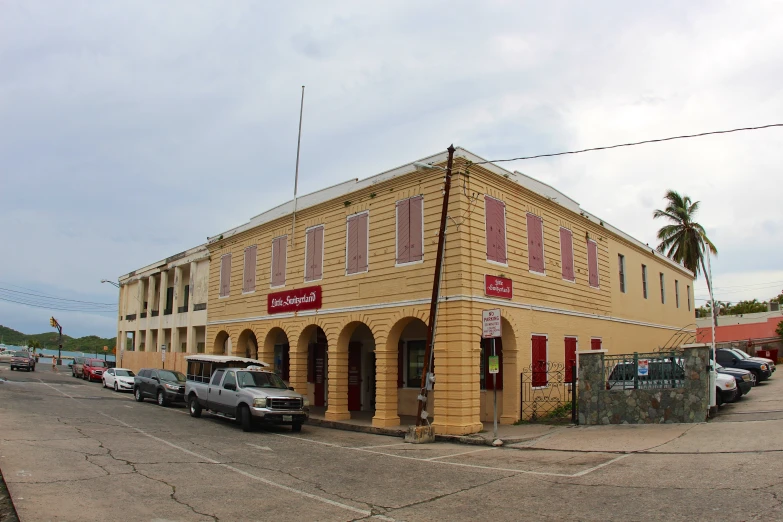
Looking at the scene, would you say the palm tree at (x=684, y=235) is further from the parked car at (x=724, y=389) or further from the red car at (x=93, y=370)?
the red car at (x=93, y=370)

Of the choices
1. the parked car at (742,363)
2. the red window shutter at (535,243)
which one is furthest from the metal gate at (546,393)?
the parked car at (742,363)

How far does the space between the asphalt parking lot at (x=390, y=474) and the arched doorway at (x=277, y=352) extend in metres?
8.29

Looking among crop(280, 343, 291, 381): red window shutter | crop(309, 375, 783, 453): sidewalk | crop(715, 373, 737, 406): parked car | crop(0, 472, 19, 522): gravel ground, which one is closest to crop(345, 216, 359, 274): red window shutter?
crop(309, 375, 783, 453): sidewalk

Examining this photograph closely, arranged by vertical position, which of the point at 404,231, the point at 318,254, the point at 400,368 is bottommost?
the point at 400,368

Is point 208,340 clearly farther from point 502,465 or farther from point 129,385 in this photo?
point 502,465

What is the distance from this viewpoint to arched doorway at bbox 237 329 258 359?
27484 millimetres

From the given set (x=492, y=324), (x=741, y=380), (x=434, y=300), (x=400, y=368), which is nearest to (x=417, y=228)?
(x=434, y=300)

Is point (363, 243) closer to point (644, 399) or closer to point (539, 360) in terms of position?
point (539, 360)

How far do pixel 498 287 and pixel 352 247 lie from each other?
552cm

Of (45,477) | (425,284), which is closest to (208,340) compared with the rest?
(425,284)

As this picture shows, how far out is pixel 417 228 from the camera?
61.8 feet

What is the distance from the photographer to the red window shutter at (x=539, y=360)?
19.7 metres

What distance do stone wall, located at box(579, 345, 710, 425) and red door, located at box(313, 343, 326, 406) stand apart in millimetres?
12066

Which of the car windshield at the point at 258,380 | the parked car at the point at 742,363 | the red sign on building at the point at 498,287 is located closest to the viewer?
the red sign on building at the point at 498,287
